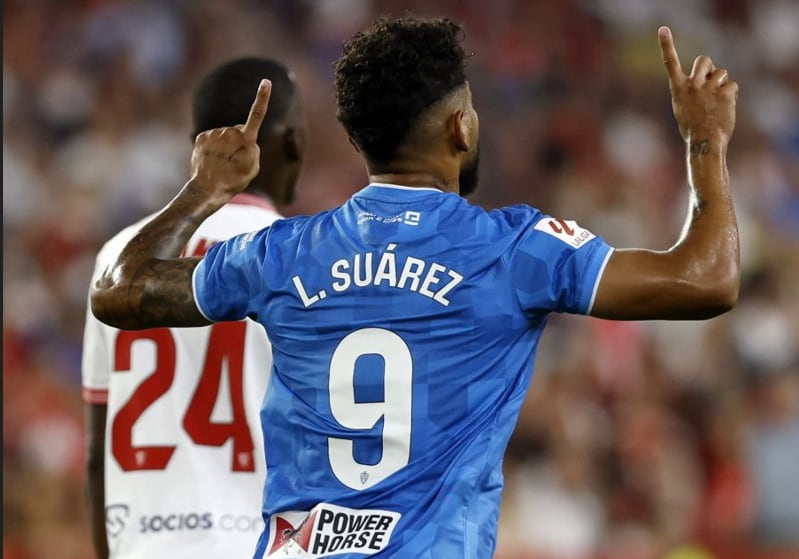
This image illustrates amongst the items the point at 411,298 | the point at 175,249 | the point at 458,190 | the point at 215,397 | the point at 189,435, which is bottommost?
the point at 189,435

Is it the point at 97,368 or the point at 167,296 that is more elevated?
the point at 167,296

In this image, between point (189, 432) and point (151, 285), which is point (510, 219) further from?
point (189, 432)

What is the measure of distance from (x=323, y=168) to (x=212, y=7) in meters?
1.71

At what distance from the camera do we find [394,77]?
257 centimetres

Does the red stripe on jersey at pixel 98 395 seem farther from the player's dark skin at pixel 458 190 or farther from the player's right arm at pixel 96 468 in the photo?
the player's dark skin at pixel 458 190

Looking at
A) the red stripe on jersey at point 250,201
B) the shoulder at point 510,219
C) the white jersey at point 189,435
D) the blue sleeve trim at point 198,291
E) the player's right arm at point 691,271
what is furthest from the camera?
the red stripe on jersey at point 250,201

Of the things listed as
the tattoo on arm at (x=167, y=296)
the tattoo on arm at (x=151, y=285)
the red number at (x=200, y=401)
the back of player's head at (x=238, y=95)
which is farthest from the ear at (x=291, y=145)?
the tattoo on arm at (x=167, y=296)

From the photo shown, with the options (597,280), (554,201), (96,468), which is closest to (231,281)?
(597,280)

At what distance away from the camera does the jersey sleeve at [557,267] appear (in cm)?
242

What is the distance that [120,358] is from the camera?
142 inches

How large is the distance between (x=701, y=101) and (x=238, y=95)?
1526 mm

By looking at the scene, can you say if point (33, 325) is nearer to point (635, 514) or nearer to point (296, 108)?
point (635, 514)

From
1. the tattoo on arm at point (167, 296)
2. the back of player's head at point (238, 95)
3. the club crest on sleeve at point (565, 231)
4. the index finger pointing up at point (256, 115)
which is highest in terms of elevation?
the back of player's head at point (238, 95)

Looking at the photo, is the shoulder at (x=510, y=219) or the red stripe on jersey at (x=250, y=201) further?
the red stripe on jersey at (x=250, y=201)
